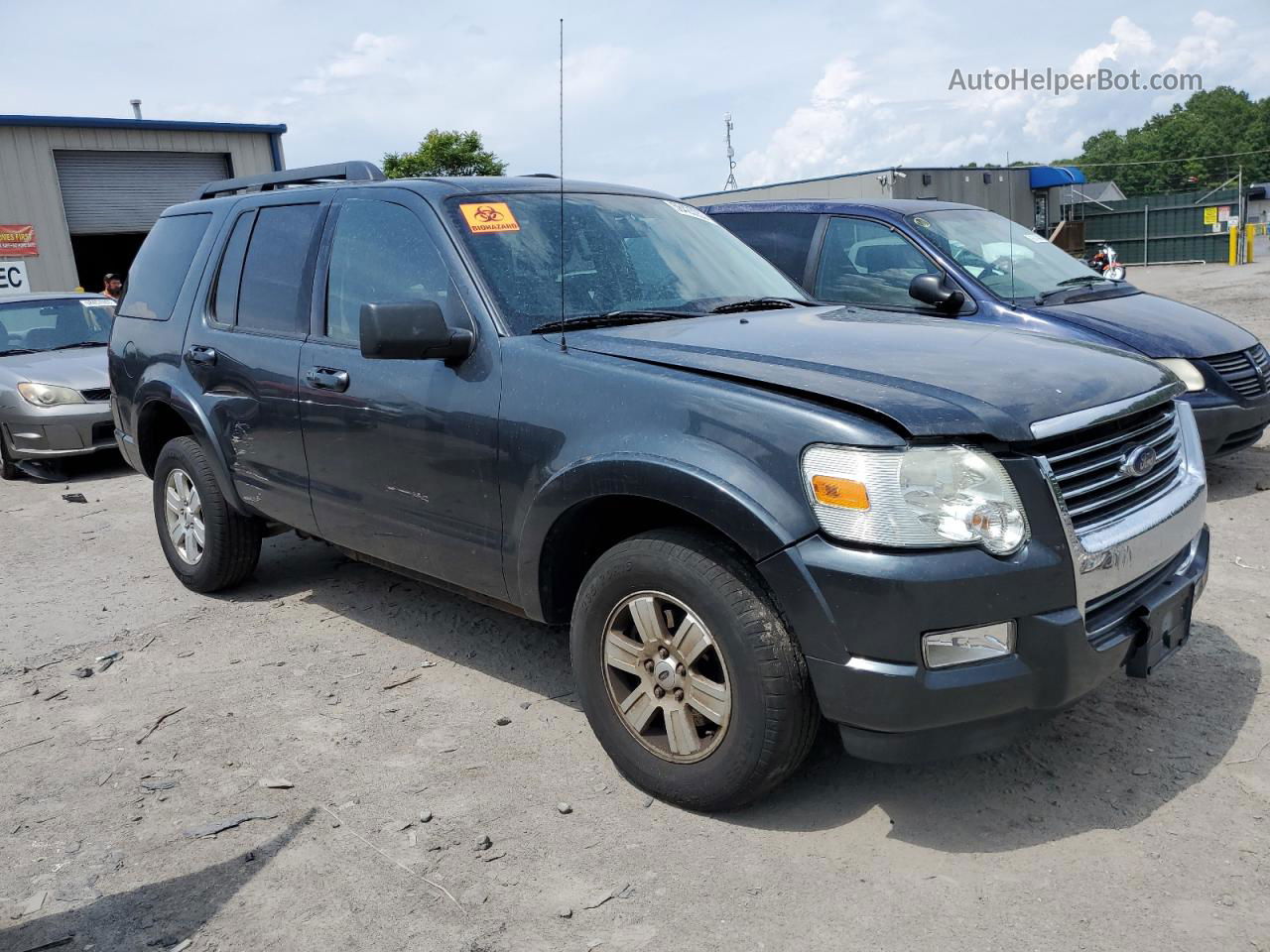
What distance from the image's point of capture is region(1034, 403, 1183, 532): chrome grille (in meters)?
2.81

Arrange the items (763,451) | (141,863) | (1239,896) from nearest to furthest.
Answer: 1. (1239,896)
2. (763,451)
3. (141,863)

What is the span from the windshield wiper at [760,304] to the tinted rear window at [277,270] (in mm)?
1717

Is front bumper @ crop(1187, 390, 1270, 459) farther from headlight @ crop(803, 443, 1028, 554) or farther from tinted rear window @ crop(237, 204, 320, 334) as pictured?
tinted rear window @ crop(237, 204, 320, 334)

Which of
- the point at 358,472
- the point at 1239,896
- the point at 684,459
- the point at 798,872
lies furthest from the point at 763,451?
the point at 358,472

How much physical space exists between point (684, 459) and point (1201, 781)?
5.94ft

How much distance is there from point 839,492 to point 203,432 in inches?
133

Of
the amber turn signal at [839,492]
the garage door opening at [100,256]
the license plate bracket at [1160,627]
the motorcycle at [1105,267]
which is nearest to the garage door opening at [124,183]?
the garage door opening at [100,256]

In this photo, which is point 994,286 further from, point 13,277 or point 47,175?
point 47,175

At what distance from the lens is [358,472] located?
409 centimetres

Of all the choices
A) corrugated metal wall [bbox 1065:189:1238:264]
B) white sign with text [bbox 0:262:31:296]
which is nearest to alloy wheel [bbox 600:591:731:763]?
white sign with text [bbox 0:262:31:296]

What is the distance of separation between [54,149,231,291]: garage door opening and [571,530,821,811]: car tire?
72.4 feet

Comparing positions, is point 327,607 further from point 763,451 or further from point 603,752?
point 763,451

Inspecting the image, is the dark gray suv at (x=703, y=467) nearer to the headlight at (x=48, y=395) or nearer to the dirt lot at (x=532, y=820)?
the dirt lot at (x=532, y=820)

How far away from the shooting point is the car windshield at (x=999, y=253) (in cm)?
645
